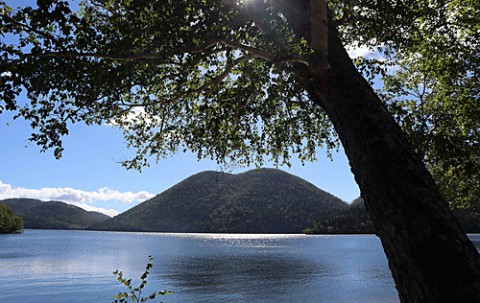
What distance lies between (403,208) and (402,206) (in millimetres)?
27

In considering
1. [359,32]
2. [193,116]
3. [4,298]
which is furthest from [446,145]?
[4,298]

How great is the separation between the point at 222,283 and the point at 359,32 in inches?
2038

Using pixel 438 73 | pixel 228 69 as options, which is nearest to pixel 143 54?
pixel 228 69

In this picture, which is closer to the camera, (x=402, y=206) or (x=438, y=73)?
(x=402, y=206)

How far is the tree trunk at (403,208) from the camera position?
12.7 ft

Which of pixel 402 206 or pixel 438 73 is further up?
pixel 438 73

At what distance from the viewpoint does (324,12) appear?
6230 millimetres

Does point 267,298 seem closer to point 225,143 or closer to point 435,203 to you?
point 225,143

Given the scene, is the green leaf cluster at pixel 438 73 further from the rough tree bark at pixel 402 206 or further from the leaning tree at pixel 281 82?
the rough tree bark at pixel 402 206

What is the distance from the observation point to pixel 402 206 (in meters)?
4.41

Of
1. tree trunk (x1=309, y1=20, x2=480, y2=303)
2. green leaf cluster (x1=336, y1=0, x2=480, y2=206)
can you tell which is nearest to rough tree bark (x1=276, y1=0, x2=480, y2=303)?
tree trunk (x1=309, y1=20, x2=480, y2=303)

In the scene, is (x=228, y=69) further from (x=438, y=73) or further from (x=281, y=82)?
(x=438, y=73)

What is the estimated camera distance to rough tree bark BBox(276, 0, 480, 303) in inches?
153

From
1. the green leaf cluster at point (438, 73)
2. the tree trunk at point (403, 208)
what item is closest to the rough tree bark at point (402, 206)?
the tree trunk at point (403, 208)
